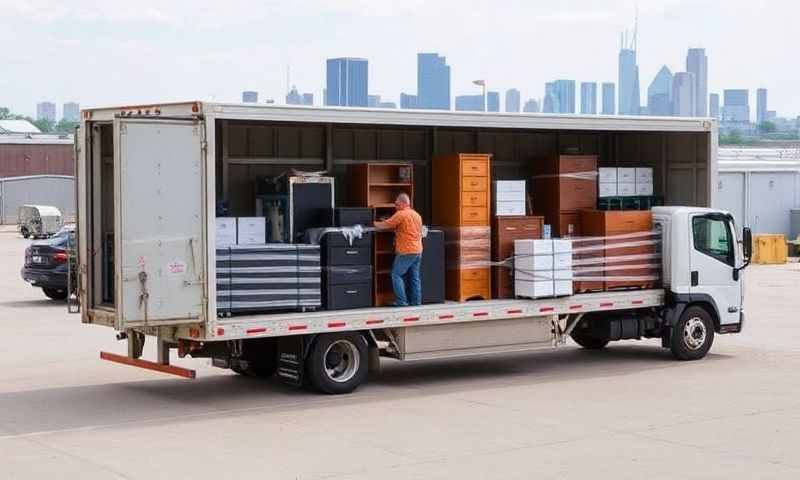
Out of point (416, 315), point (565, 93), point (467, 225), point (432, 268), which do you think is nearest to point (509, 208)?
point (467, 225)

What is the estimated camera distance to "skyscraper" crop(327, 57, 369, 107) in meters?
39.8

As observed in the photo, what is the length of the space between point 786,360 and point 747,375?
177 centimetres

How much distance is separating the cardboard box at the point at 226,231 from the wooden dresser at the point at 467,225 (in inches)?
123

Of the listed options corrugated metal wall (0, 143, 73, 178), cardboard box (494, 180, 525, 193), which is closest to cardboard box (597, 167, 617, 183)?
cardboard box (494, 180, 525, 193)

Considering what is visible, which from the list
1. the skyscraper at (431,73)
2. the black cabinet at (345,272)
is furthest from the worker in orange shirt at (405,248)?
the skyscraper at (431,73)

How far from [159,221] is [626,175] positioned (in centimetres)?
769

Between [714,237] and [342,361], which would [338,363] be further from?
[714,237]

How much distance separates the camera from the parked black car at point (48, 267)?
26359mm

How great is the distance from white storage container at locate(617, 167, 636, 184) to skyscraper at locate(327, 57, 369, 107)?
18.8 m

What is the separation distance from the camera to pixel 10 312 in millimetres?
24859

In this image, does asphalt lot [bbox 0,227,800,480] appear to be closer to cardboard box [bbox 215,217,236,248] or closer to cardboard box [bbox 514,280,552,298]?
cardboard box [bbox 514,280,552,298]

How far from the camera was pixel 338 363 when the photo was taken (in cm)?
1569

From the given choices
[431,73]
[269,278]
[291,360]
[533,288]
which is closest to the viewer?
[269,278]

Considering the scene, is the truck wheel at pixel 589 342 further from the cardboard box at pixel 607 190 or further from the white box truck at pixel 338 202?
the cardboard box at pixel 607 190
